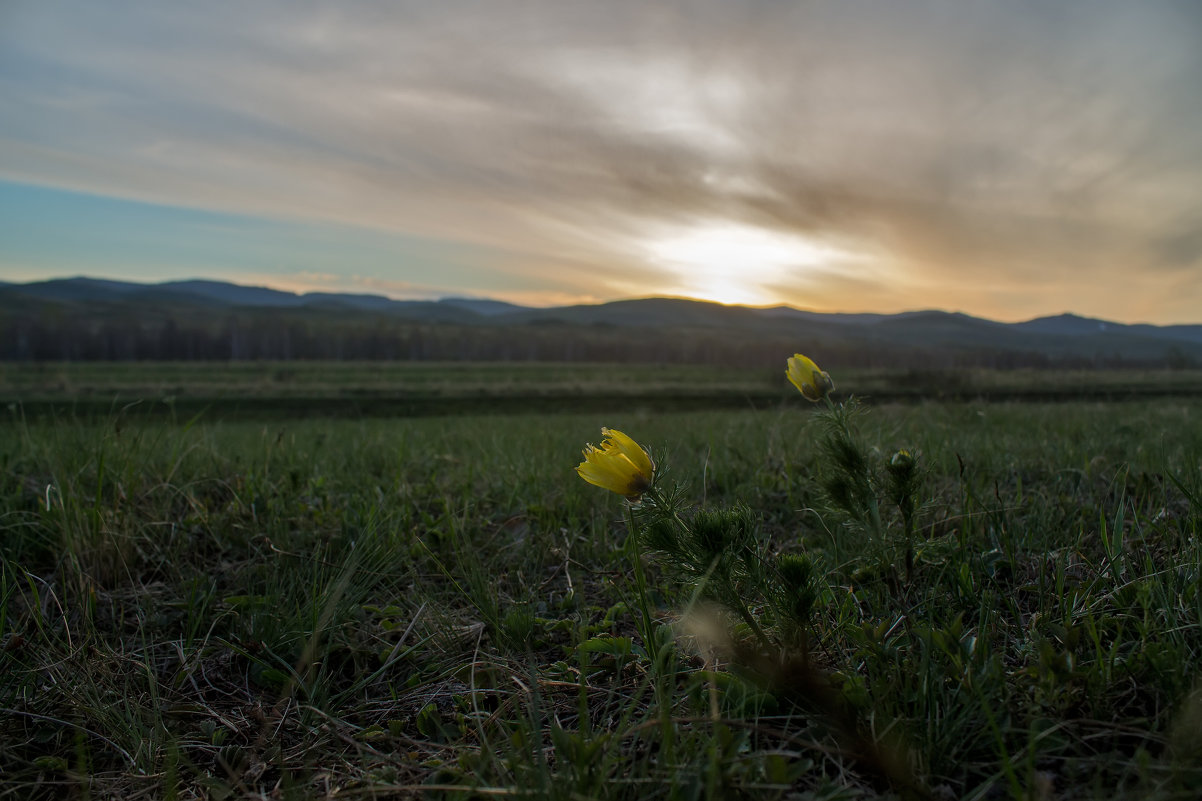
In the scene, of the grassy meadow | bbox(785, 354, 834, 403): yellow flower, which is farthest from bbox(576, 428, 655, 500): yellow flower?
bbox(785, 354, 834, 403): yellow flower

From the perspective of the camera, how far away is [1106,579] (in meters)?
1.79

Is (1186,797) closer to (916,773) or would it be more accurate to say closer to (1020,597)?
(916,773)

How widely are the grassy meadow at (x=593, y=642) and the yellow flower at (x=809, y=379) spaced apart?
5.9 inches

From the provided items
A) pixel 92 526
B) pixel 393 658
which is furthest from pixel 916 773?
pixel 92 526

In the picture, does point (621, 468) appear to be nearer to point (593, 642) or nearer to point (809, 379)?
point (593, 642)

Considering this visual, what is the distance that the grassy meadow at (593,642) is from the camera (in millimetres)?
1217

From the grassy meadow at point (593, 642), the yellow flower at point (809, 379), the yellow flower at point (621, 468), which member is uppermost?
the yellow flower at point (809, 379)

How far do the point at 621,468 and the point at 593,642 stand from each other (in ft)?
1.94

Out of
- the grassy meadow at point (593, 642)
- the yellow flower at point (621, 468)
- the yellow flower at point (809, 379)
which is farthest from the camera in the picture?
the yellow flower at point (809, 379)

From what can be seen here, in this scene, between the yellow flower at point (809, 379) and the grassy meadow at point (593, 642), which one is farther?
the yellow flower at point (809, 379)

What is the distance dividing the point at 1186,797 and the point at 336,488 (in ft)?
11.1

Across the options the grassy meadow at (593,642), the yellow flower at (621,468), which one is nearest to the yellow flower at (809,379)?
the grassy meadow at (593,642)

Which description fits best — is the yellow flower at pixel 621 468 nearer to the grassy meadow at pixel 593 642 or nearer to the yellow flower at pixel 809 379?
the grassy meadow at pixel 593 642

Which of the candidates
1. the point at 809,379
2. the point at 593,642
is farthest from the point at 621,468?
the point at 809,379
